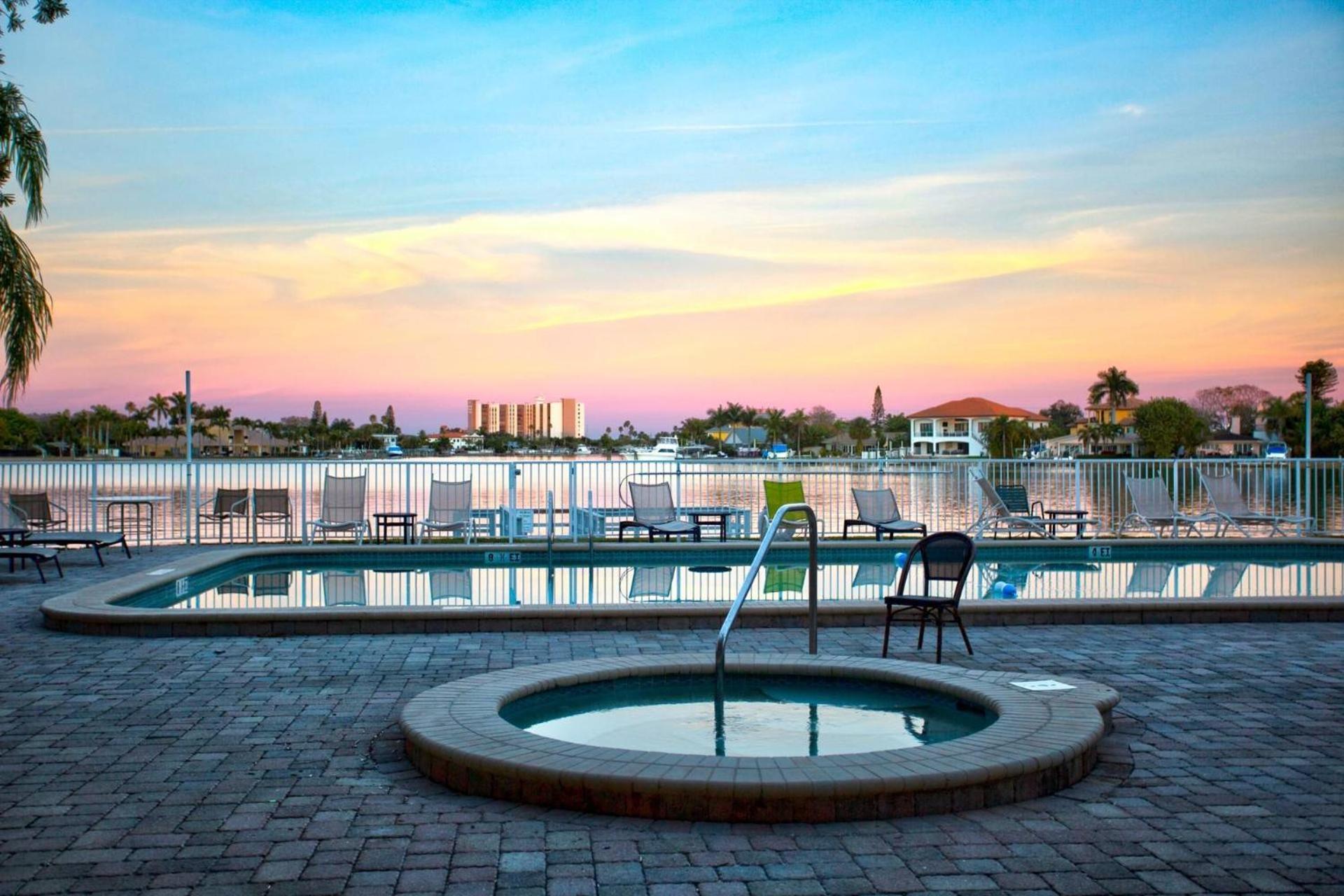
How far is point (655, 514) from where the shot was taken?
48.7 ft

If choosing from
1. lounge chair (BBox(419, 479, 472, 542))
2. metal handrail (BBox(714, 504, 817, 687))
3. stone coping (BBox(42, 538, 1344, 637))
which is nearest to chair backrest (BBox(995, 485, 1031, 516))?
stone coping (BBox(42, 538, 1344, 637))

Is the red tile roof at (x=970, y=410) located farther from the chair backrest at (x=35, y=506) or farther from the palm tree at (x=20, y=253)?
the palm tree at (x=20, y=253)

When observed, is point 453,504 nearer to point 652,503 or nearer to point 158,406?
point 652,503

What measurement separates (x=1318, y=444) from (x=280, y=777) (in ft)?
216

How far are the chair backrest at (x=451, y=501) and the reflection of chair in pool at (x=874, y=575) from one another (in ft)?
16.9

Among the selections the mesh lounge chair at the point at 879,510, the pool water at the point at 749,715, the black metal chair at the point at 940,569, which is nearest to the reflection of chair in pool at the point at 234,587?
the pool water at the point at 749,715

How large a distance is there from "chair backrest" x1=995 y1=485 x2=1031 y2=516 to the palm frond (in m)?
12.1

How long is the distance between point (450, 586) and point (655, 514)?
4296 millimetres

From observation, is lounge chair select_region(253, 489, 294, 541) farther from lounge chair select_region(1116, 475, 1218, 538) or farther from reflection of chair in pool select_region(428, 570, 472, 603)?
lounge chair select_region(1116, 475, 1218, 538)

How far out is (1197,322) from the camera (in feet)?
82.8

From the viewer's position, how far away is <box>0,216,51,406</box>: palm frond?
6930mm

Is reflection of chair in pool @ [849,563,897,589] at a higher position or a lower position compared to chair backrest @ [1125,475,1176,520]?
lower

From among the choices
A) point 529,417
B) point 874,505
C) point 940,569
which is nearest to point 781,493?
point 874,505

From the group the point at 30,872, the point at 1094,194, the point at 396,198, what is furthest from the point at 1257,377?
the point at 30,872
